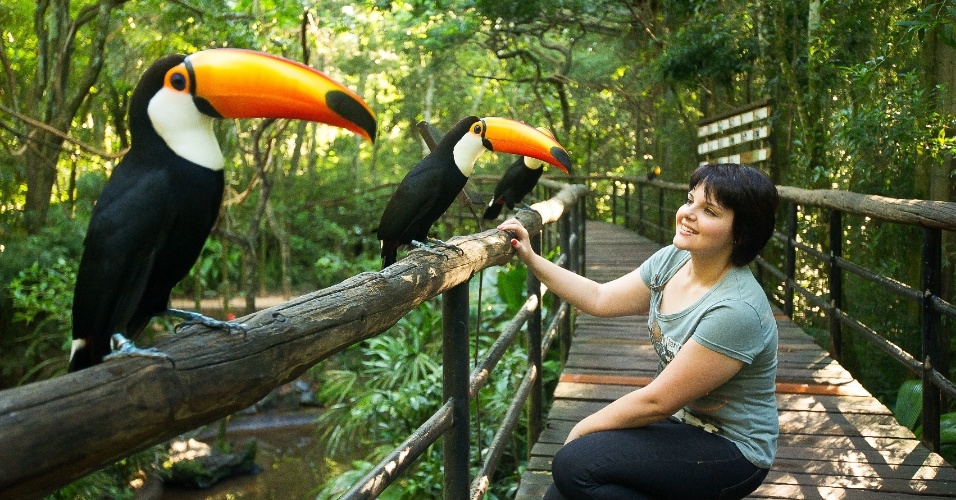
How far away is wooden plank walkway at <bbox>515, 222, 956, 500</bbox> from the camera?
2.73 m

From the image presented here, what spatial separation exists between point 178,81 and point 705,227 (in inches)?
44.0

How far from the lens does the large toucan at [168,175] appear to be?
61.6 inches

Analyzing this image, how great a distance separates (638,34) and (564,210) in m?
7.12

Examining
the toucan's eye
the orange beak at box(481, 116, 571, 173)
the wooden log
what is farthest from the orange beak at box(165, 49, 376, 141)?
the orange beak at box(481, 116, 571, 173)

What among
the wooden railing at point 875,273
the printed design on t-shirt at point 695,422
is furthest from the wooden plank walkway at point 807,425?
the printed design on t-shirt at point 695,422

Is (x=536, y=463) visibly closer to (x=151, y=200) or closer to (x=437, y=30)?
(x=151, y=200)

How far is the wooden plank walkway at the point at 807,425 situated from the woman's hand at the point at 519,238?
0.74m

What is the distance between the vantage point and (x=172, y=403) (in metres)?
0.99

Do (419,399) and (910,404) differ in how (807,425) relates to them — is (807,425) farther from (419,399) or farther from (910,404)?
(419,399)

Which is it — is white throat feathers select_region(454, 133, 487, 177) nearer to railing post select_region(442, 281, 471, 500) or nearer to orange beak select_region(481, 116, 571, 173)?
orange beak select_region(481, 116, 571, 173)

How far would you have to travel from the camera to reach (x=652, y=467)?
5.98 ft

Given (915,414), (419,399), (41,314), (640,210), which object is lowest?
(41,314)

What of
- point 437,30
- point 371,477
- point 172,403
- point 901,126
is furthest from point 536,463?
point 437,30

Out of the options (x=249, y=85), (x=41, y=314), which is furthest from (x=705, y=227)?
(x=41, y=314)
